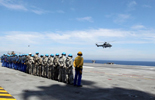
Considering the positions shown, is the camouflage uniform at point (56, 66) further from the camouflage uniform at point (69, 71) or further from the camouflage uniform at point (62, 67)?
the camouflage uniform at point (69, 71)

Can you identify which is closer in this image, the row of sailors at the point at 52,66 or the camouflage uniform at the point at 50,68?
the row of sailors at the point at 52,66

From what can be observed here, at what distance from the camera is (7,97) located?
7.07m

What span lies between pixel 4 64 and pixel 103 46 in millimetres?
45959

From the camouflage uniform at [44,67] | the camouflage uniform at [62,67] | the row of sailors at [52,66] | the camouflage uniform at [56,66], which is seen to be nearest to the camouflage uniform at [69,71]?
the row of sailors at [52,66]

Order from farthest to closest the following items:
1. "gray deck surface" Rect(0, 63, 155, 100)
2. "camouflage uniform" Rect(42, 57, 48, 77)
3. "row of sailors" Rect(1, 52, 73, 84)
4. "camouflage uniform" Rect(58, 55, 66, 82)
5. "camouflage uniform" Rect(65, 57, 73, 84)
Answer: "camouflage uniform" Rect(42, 57, 48, 77) < "camouflage uniform" Rect(58, 55, 66, 82) < "row of sailors" Rect(1, 52, 73, 84) < "camouflage uniform" Rect(65, 57, 73, 84) < "gray deck surface" Rect(0, 63, 155, 100)

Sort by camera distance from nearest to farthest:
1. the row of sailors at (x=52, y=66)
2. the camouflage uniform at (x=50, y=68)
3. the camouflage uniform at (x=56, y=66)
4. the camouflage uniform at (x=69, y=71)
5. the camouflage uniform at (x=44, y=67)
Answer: the camouflage uniform at (x=69, y=71), the row of sailors at (x=52, y=66), the camouflage uniform at (x=56, y=66), the camouflage uniform at (x=50, y=68), the camouflage uniform at (x=44, y=67)

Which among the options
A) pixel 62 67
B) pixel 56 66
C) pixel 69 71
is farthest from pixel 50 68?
pixel 69 71

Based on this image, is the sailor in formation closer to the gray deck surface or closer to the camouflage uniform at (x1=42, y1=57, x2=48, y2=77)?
the camouflage uniform at (x1=42, y1=57, x2=48, y2=77)

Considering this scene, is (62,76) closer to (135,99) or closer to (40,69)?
(40,69)

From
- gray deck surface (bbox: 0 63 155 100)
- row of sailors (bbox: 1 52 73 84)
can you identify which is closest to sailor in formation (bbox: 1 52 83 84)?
row of sailors (bbox: 1 52 73 84)

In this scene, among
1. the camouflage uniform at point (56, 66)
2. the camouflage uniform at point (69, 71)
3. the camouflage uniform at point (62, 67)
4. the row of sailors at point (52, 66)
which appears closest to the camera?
the camouflage uniform at point (69, 71)

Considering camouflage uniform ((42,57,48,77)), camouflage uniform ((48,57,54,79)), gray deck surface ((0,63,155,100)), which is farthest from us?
camouflage uniform ((42,57,48,77))

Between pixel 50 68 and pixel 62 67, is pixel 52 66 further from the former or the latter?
pixel 62 67

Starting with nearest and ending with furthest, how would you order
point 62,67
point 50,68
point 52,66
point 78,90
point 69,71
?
point 78,90 → point 69,71 → point 62,67 → point 52,66 → point 50,68
